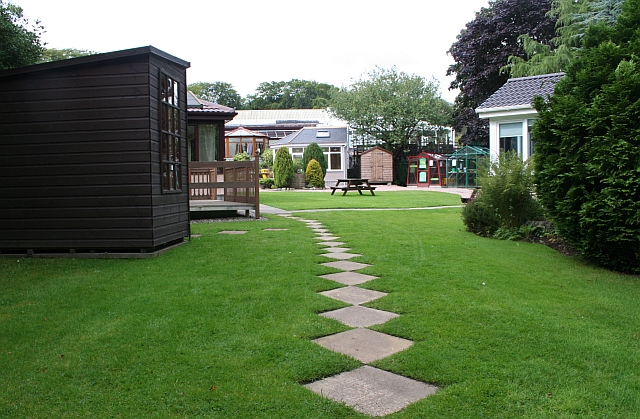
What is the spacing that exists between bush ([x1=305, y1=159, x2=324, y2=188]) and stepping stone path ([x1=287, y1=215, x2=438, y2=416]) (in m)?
27.4

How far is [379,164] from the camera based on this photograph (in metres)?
36.9

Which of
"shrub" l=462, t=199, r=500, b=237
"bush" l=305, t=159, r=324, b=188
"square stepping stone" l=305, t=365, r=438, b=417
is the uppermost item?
"bush" l=305, t=159, r=324, b=188

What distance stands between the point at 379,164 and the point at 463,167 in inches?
252

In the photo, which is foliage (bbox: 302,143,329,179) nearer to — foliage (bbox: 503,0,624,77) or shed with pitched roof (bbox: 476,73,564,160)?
foliage (bbox: 503,0,624,77)

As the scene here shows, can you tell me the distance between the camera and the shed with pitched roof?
18.8 metres

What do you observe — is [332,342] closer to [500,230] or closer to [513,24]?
[500,230]

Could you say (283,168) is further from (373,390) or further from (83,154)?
(373,390)

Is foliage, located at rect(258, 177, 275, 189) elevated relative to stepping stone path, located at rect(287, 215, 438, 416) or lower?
elevated

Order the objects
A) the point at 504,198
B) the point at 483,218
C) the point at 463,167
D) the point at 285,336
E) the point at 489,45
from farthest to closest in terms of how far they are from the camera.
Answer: the point at 489,45 → the point at 463,167 → the point at 483,218 → the point at 504,198 → the point at 285,336

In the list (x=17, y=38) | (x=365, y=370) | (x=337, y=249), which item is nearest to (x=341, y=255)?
(x=337, y=249)

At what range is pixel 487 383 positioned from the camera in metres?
2.81

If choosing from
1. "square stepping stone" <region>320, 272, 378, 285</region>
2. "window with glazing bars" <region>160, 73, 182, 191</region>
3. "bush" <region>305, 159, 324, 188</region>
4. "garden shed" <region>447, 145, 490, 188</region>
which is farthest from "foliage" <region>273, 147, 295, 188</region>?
"square stepping stone" <region>320, 272, 378, 285</region>

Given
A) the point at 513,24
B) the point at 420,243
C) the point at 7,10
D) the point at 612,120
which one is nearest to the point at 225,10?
the point at 7,10

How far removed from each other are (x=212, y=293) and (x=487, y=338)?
2526 mm
